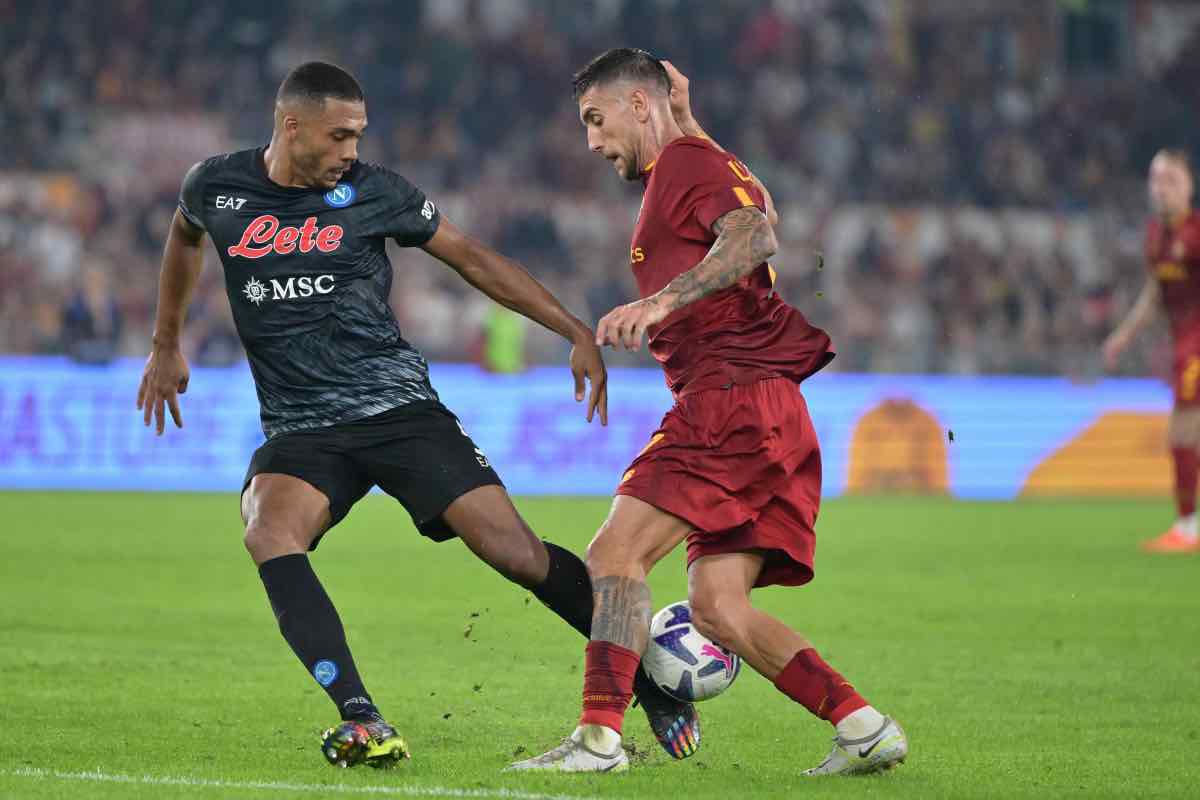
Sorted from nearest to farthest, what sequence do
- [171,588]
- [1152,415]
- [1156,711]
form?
[1156,711] < [171,588] < [1152,415]

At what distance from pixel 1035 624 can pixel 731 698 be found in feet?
9.62

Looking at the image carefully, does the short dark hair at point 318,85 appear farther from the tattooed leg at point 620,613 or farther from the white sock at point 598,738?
the white sock at point 598,738

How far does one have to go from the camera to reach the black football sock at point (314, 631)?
17.1 feet

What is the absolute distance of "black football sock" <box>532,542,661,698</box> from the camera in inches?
229

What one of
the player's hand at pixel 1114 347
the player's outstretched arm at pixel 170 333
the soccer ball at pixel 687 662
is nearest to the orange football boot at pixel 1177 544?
the player's hand at pixel 1114 347

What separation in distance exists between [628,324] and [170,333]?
1.96 metres

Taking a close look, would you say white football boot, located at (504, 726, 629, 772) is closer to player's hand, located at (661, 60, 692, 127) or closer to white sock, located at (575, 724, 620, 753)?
white sock, located at (575, 724, 620, 753)

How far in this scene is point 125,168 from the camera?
22.5 metres

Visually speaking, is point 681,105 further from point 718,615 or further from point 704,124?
point 704,124

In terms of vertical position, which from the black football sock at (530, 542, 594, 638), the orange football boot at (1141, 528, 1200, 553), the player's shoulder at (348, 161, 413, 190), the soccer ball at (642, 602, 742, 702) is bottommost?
the orange football boot at (1141, 528, 1200, 553)

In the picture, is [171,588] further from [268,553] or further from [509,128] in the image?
[509,128]

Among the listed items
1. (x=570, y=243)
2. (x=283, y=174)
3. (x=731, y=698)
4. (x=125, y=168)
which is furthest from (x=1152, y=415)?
(x=283, y=174)

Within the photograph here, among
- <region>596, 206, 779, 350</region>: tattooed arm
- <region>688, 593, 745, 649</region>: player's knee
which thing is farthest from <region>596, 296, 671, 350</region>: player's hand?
<region>688, 593, 745, 649</region>: player's knee

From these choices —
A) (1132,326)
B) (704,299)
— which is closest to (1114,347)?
(1132,326)
